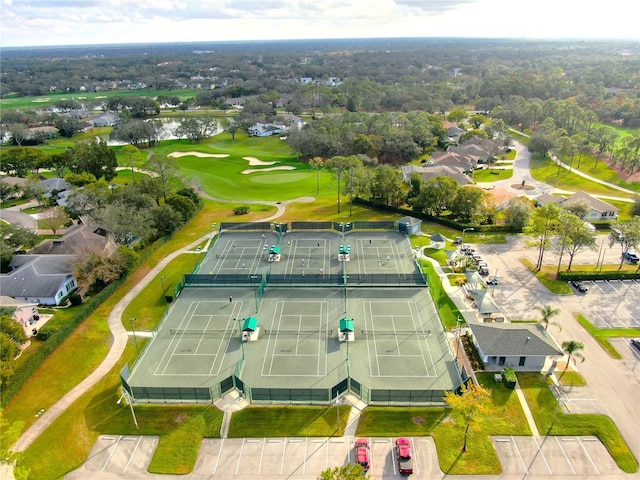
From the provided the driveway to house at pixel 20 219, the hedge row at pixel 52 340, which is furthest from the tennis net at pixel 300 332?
the driveway to house at pixel 20 219

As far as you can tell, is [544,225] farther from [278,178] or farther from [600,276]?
[278,178]

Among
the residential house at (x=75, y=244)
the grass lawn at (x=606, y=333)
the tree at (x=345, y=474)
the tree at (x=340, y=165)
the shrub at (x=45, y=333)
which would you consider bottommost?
the grass lawn at (x=606, y=333)

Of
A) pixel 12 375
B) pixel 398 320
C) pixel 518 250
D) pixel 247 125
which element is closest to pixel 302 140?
pixel 247 125

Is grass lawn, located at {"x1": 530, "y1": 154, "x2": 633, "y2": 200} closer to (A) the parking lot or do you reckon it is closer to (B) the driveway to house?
(A) the parking lot

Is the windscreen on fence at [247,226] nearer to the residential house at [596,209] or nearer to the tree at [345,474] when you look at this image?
the tree at [345,474]

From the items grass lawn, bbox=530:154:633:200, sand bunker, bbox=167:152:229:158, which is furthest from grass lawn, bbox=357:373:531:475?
sand bunker, bbox=167:152:229:158
